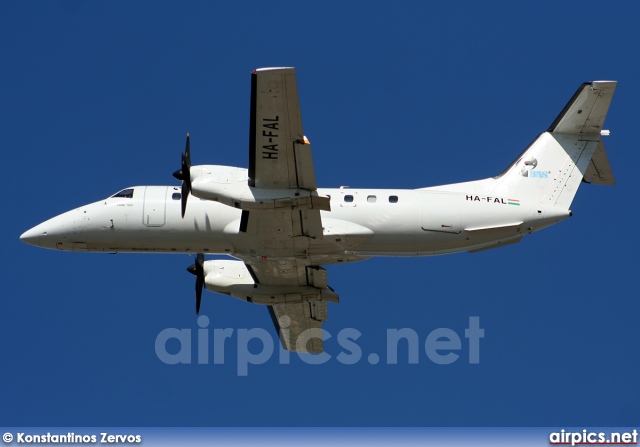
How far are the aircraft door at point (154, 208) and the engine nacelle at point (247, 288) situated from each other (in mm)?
3658

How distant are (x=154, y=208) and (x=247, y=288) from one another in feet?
14.7

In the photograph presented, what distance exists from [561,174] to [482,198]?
280 centimetres

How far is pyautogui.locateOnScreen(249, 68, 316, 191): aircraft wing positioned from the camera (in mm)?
29625

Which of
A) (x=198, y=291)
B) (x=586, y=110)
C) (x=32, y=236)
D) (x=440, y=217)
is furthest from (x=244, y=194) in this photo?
(x=586, y=110)

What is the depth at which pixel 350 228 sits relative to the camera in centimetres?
3359

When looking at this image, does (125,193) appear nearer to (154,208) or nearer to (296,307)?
(154,208)

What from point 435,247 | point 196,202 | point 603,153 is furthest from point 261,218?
point 603,153

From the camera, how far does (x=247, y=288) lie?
3694cm

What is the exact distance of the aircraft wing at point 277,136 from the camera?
29.6 m

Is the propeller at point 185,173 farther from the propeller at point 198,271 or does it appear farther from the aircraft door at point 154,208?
the propeller at point 198,271

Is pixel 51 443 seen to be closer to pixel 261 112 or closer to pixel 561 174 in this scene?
pixel 261 112

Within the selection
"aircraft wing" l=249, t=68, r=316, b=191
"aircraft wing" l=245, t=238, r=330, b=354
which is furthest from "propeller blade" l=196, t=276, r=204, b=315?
"aircraft wing" l=249, t=68, r=316, b=191

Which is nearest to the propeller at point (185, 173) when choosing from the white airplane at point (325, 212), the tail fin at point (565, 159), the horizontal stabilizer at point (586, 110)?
the white airplane at point (325, 212)

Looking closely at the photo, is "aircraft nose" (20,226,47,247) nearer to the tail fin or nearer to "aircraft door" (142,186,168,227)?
"aircraft door" (142,186,168,227)
